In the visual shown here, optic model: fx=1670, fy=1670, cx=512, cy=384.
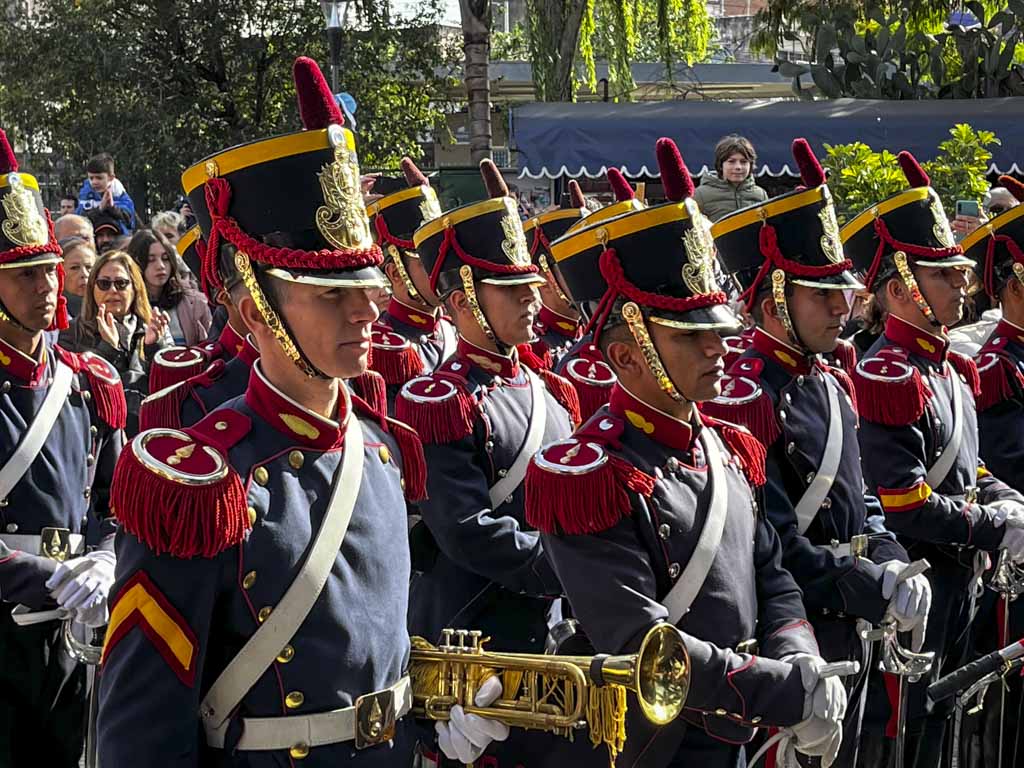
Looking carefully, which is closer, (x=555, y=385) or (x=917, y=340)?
(x=555, y=385)

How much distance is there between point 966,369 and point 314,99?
3970 millimetres

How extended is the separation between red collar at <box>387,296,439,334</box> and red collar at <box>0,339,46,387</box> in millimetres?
2512

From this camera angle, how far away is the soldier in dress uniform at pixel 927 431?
6156 mm

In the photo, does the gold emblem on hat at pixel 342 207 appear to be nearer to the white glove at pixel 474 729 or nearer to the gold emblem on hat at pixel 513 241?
the white glove at pixel 474 729

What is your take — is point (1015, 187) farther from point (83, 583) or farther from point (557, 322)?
point (83, 583)

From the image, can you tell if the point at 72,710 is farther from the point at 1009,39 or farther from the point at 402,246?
the point at 1009,39

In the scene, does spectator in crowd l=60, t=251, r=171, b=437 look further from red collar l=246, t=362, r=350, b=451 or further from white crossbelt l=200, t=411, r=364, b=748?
white crossbelt l=200, t=411, r=364, b=748

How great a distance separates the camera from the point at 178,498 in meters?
3.18

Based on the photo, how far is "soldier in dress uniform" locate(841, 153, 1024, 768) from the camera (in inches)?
242

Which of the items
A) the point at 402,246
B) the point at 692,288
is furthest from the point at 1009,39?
the point at 692,288

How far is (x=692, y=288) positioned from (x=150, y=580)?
172 cm

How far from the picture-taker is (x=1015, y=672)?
23.2 ft

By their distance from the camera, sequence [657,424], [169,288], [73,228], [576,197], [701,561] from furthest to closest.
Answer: [73,228], [576,197], [169,288], [657,424], [701,561]

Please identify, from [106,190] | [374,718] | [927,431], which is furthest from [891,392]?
[106,190]
